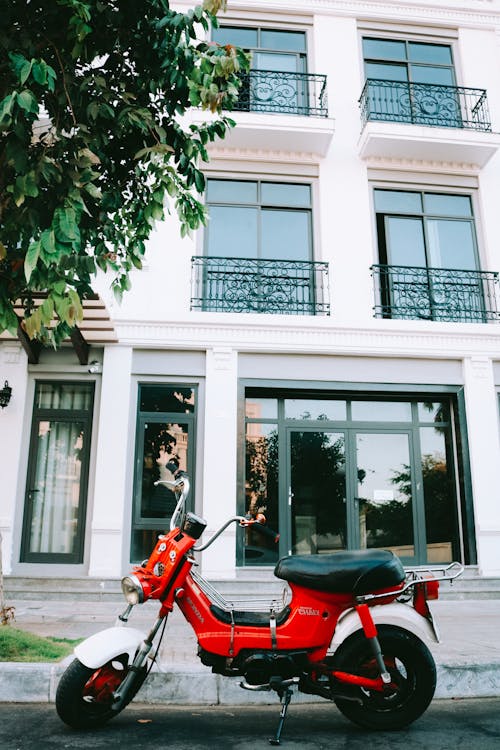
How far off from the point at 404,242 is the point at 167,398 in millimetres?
4847

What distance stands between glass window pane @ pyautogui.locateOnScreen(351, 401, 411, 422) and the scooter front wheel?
22.6ft

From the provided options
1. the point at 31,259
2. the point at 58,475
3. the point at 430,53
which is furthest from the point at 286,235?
the point at 31,259

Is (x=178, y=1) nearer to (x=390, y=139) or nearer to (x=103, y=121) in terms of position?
(x=390, y=139)

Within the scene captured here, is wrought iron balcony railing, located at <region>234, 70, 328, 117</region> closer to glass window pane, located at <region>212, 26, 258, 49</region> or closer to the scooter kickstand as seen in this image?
glass window pane, located at <region>212, 26, 258, 49</region>

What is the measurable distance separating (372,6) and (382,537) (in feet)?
30.9

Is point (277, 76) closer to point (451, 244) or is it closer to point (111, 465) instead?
point (451, 244)

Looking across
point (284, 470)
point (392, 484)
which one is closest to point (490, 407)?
point (392, 484)

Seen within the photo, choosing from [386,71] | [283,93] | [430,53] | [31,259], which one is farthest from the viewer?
[430,53]

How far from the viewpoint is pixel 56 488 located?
30.5ft

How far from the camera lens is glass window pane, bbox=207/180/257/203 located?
10.4 meters

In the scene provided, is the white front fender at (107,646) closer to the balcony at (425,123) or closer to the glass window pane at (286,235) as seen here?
the glass window pane at (286,235)

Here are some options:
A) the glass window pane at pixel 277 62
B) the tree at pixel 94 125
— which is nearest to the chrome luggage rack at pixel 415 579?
the tree at pixel 94 125

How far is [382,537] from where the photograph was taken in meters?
9.52

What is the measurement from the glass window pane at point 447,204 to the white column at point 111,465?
5.80m
